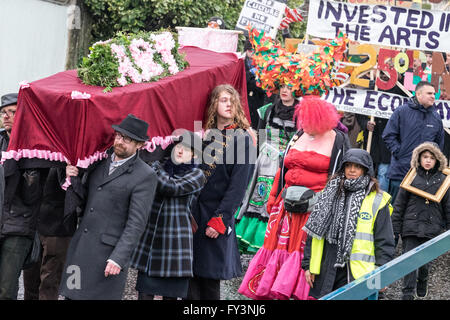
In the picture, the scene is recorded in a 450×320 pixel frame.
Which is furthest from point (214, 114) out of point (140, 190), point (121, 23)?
point (121, 23)

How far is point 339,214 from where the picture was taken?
575 centimetres

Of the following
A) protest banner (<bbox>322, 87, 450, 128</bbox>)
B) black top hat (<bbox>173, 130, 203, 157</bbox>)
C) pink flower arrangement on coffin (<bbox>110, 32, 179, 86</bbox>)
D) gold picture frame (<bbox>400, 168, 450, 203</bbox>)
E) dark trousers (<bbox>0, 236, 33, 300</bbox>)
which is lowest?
dark trousers (<bbox>0, 236, 33, 300</bbox>)

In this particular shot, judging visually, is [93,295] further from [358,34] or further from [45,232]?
[358,34]

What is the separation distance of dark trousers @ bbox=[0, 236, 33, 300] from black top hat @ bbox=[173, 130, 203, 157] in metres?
1.36

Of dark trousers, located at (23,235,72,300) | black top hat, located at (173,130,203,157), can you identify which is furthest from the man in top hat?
dark trousers, located at (23,235,72,300)

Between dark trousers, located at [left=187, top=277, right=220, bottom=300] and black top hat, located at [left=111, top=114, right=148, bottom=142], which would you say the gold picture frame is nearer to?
dark trousers, located at [left=187, top=277, right=220, bottom=300]

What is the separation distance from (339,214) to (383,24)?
5.44 meters

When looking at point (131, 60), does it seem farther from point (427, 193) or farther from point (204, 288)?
point (427, 193)

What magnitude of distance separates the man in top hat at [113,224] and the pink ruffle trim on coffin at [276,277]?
1.83m

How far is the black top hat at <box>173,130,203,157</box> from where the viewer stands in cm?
566

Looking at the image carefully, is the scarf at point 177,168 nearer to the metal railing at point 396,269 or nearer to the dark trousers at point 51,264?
the dark trousers at point 51,264

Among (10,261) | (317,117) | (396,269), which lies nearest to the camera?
(396,269)

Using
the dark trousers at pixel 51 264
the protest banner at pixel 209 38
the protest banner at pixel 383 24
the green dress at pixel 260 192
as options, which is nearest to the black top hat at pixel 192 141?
the dark trousers at pixel 51 264

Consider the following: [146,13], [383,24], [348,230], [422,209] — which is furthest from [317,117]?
[146,13]
